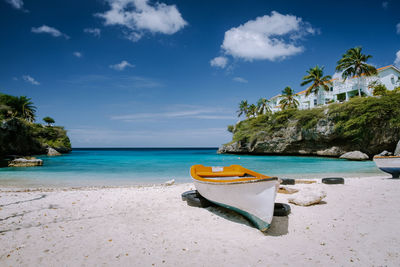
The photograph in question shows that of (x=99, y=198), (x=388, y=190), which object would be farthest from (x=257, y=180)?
(x=388, y=190)

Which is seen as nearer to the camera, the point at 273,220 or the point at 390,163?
the point at 273,220

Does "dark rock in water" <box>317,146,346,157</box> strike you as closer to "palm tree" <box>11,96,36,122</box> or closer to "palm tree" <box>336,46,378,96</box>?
"palm tree" <box>336,46,378,96</box>

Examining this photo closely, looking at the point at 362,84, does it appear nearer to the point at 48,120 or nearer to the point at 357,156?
the point at 357,156

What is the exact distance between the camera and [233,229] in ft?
17.6

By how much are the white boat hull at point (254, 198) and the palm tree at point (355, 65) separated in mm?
41638

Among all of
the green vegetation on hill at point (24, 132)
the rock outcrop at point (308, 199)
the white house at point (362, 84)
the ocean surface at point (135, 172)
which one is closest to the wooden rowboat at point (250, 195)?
the rock outcrop at point (308, 199)

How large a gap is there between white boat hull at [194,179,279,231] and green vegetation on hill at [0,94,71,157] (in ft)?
127

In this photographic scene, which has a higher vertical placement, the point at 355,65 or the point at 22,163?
the point at 355,65

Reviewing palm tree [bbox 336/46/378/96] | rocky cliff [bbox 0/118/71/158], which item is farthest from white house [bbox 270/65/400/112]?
rocky cliff [bbox 0/118/71/158]

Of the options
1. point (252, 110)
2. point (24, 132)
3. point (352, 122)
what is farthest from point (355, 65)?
point (24, 132)

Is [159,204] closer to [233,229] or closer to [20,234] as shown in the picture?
[233,229]

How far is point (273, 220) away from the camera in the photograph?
582 cm

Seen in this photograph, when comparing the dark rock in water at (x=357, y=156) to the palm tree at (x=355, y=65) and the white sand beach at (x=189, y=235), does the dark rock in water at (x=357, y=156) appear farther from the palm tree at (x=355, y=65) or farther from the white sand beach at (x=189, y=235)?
the white sand beach at (x=189, y=235)

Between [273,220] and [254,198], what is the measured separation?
→ 138 cm
